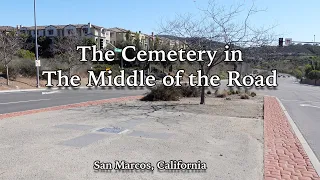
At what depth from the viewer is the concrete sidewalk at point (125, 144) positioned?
526cm

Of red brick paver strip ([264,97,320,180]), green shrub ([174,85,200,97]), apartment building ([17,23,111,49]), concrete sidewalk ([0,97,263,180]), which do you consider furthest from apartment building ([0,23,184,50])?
red brick paver strip ([264,97,320,180])

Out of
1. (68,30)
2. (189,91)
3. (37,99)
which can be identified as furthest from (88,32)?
(189,91)

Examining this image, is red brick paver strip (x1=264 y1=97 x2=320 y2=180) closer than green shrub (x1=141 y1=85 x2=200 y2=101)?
Yes

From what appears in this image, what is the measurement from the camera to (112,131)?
8.45 m

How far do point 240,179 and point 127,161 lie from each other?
1.91 m

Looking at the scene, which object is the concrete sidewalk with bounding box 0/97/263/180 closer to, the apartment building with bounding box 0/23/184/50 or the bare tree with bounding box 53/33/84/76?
the bare tree with bounding box 53/33/84/76

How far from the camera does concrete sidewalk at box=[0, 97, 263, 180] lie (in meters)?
5.26

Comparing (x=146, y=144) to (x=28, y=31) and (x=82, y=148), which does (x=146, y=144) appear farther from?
(x=28, y=31)

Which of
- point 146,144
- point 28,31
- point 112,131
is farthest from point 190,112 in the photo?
point 28,31

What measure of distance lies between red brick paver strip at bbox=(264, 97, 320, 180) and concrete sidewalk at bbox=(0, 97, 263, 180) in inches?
7.8

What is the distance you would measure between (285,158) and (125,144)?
3217mm

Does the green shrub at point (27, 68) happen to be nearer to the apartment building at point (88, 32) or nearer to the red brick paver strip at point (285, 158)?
the red brick paver strip at point (285, 158)

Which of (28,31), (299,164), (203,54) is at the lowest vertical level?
(299,164)

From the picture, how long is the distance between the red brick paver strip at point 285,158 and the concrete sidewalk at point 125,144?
0.20m
